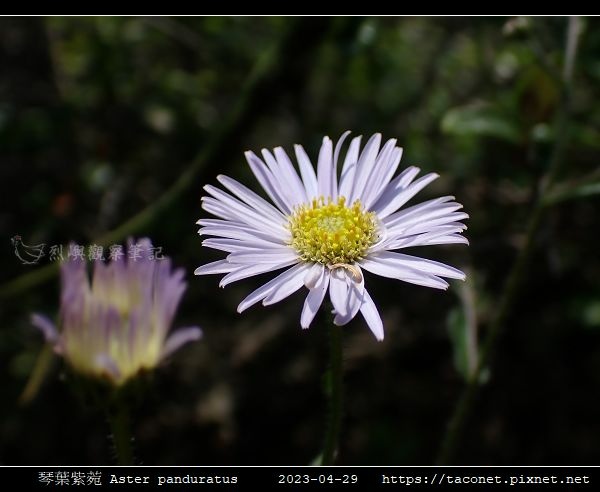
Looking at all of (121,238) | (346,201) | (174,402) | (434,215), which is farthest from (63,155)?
(434,215)

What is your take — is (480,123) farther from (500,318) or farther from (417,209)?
(417,209)

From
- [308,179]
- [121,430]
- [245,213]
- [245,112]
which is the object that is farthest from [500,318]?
[245,112]

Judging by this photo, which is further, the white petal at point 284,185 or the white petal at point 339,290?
the white petal at point 284,185

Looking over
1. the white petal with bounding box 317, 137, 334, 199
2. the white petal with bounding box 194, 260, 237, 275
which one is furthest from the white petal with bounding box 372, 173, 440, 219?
the white petal with bounding box 194, 260, 237, 275

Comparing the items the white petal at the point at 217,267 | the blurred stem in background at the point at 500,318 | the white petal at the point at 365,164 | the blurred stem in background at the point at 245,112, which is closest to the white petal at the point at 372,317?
the white petal at the point at 217,267

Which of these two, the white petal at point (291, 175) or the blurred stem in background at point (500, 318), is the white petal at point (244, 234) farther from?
the blurred stem in background at point (500, 318)

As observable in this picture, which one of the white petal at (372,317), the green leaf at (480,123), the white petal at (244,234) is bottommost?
the white petal at (372,317)

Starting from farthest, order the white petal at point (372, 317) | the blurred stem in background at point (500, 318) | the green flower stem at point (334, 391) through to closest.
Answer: the blurred stem in background at point (500, 318) → the green flower stem at point (334, 391) → the white petal at point (372, 317)
